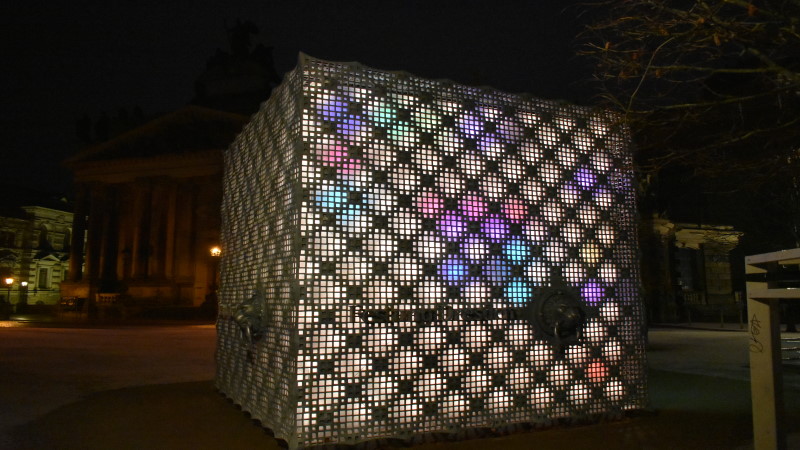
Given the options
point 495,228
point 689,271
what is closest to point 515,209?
point 495,228

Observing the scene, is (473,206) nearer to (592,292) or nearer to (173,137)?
(592,292)

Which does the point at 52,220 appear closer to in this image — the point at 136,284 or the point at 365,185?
the point at 136,284

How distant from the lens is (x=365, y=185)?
703cm

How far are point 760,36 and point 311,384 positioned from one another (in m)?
7.00

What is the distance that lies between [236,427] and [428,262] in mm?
3426

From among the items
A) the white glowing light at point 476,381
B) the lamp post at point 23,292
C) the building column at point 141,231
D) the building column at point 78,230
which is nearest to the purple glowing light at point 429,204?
the white glowing light at point 476,381

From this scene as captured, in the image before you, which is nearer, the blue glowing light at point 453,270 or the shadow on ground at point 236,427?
the shadow on ground at point 236,427

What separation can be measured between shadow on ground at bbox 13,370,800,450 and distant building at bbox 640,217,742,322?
35.3m

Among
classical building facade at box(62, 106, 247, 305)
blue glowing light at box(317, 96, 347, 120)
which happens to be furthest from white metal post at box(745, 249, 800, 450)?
classical building facade at box(62, 106, 247, 305)

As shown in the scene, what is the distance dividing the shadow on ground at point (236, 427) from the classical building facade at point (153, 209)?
42391mm

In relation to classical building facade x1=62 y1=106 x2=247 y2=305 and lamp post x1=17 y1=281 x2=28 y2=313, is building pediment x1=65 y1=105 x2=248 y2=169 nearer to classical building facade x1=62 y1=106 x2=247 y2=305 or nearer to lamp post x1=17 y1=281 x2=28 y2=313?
classical building facade x1=62 y1=106 x2=247 y2=305

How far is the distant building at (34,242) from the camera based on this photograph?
75.4m

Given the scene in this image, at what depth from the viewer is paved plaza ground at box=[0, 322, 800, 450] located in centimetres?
719

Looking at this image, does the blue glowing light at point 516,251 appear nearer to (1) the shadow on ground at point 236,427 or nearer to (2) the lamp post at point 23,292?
(1) the shadow on ground at point 236,427
